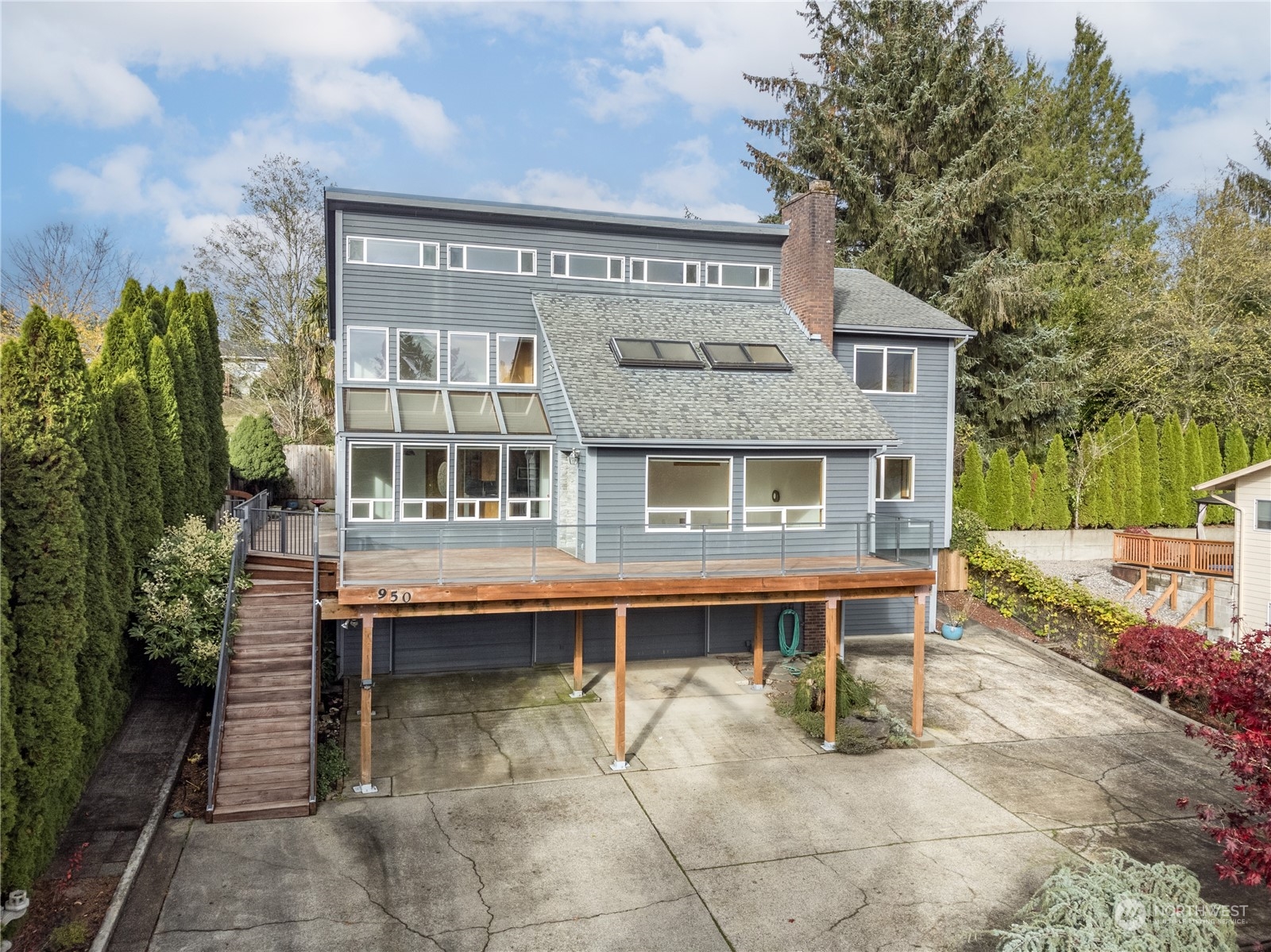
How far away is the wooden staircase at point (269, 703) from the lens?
10.2 meters

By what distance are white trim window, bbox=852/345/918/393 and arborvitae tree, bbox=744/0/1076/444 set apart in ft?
29.6

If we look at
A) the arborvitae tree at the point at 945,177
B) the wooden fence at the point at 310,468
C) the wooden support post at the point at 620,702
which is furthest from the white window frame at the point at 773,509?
the wooden fence at the point at 310,468

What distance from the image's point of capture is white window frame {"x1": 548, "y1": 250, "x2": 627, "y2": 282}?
17.1 meters

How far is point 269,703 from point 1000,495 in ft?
68.8

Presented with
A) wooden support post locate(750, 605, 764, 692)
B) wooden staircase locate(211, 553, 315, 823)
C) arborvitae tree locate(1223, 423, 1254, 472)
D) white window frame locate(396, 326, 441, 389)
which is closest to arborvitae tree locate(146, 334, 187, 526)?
wooden staircase locate(211, 553, 315, 823)

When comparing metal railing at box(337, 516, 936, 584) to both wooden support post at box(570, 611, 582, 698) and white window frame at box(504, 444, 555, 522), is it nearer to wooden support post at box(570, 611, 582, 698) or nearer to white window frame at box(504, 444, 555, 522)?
white window frame at box(504, 444, 555, 522)

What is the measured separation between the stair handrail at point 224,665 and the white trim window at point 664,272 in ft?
30.9

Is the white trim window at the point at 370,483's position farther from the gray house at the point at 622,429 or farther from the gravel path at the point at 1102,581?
the gravel path at the point at 1102,581

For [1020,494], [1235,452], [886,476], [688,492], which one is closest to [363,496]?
[688,492]

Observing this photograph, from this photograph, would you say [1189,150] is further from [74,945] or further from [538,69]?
[74,945]

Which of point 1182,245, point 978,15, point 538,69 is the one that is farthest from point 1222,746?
point 1182,245

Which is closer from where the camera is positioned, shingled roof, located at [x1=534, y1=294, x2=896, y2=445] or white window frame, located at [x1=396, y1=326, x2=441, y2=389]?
shingled roof, located at [x1=534, y1=294, x2=896, y2=445]

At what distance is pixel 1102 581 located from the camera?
22469 mm

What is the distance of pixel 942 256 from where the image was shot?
2769 centimetres
